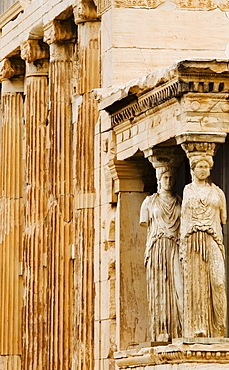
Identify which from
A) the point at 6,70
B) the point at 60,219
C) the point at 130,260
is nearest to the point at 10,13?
the point at 6,70

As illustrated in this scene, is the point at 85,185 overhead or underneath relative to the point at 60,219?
overhead

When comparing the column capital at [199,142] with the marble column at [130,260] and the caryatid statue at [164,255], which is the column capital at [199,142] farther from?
the marble column at [130,260]

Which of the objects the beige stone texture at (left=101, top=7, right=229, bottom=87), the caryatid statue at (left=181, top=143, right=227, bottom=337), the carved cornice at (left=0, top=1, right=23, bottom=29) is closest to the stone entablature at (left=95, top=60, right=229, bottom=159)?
the caryatid statue at (left=181, top=143, right=227, bottom=337)

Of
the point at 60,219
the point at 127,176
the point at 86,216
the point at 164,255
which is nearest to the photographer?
the point at 164,255

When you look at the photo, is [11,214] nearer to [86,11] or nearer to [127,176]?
[86,11]

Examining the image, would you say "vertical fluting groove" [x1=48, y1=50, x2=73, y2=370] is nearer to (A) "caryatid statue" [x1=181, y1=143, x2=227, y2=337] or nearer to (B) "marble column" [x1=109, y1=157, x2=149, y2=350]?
(B) "marble column" [x1=109, y1=157, x2=149, y2=350]

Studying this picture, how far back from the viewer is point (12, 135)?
3303 centimetres

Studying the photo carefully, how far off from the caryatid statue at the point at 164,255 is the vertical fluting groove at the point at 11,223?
900cm

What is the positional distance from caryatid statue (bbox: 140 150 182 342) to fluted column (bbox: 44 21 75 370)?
514 cm

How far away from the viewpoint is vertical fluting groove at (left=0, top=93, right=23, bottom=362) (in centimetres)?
3219

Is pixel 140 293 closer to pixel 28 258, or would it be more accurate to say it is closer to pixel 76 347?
pixel 76 347

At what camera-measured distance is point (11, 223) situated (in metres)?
32.8

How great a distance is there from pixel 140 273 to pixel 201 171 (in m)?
2.95

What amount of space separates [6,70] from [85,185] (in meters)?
6.05
